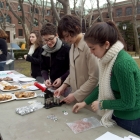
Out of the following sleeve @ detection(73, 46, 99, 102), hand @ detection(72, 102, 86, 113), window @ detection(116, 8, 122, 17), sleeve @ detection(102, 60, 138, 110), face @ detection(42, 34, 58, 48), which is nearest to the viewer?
sleeve @ detection(102, 60, 138, 110)

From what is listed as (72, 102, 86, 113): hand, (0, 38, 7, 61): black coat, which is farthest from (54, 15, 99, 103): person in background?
(0, 38, 7, 61): black coat

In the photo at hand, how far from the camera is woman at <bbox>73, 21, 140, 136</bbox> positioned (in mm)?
1043

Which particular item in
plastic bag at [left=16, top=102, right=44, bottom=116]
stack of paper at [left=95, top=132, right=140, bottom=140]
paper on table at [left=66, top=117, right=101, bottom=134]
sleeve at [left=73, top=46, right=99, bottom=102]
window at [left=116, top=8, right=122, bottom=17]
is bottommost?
stack of paper at [left=95, top=132, right=140, bottom=140]

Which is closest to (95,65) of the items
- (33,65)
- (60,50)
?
(60,50)

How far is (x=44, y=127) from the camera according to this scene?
1218 millimetres

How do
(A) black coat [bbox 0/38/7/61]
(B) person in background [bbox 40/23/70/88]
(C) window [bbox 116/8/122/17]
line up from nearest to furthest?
(B) person in background [bbox 40/23/70/88] < (A) black coat [bbox 0/38/7/61] < (C) window [bbox 116/8/122/17]

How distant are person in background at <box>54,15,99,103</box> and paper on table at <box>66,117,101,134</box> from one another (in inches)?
10.8

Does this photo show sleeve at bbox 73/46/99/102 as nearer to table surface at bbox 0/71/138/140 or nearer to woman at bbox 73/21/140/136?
table surface at bbox 0/71/138/140

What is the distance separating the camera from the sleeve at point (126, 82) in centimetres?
102

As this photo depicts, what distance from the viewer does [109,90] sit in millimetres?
1186

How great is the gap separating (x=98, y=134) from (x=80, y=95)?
462 mm

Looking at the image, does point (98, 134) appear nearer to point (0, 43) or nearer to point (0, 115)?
point (0, 115)

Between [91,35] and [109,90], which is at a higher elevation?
[91,35]

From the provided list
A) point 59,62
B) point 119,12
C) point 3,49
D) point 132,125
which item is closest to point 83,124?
point 132,125
